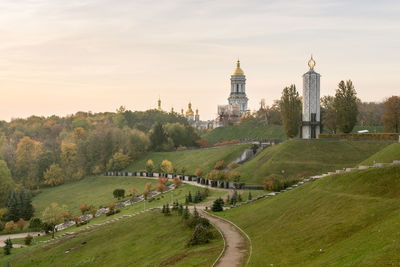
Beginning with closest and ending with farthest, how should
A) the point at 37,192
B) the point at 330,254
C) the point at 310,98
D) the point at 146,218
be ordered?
1. the point at 330,254
2. the point at 146,218
3. the point at 310,98
4. the point at 37,192

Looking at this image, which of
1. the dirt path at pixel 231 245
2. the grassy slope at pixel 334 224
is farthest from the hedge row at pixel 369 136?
the dirt path at pixel 231 245

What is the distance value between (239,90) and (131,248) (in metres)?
152

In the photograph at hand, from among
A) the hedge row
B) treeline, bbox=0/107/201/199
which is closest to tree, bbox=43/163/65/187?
treeline, bbox=0/107/201/199

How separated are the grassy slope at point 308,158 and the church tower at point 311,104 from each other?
5746 mm

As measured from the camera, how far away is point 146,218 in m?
49.2

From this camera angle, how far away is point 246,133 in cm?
13188

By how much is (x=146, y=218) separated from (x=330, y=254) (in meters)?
27.5

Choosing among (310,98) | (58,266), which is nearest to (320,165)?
(310,98)

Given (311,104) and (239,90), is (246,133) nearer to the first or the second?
(311,104)

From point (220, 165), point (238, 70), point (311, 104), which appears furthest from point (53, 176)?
point (238, 70)

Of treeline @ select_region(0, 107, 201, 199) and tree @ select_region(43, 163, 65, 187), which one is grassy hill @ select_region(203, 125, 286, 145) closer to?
treeline @ select_region(0, 107, 201, 199)

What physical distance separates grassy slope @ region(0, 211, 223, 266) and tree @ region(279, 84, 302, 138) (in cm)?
4296

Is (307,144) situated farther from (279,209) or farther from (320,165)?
(279,209)

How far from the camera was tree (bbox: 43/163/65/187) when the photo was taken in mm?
116125
